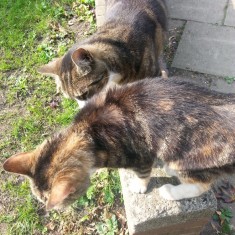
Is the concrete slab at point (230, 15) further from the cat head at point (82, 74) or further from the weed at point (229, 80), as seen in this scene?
the cat head at point (82, 74)

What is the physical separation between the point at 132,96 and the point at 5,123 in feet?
6.43

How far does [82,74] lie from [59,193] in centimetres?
127

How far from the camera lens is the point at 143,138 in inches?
81.0

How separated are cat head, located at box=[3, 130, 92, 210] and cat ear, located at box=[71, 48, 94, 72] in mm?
737

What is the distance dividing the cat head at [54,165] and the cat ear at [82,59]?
74 cm

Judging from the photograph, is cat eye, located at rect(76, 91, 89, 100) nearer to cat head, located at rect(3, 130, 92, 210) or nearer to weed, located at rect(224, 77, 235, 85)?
cat head, located at rect(3, 130, 92, 210)

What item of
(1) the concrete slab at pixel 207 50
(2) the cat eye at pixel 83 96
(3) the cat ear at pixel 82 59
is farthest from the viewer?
(1) the concrete slab at pixel 207 50

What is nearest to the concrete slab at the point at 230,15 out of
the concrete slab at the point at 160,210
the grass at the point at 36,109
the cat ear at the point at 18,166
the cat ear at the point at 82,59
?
the grass at the point at 36,109

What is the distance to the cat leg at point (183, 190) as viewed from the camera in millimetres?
2203

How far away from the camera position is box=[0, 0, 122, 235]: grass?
2.84m

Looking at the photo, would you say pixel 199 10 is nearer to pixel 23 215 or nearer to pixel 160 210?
pixel 160 210

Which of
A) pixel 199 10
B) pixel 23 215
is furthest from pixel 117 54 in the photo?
pixel 199 10

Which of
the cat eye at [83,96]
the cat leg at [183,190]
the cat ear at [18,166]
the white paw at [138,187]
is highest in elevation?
the cat ear at [18,166]

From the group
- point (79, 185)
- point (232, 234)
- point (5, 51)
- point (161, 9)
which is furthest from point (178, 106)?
point (5, 51)
